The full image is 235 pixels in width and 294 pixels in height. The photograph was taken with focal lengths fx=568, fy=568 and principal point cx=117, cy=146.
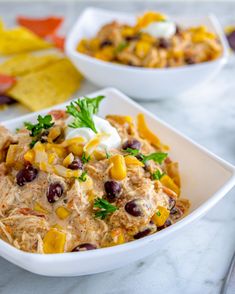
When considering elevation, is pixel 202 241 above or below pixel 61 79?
above

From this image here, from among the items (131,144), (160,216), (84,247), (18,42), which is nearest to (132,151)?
(131,144)

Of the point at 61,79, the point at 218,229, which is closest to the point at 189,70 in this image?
the point at 61,79

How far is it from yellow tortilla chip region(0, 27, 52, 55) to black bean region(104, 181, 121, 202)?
279 centimetres

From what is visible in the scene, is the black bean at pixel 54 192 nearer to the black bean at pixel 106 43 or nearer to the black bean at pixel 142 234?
the black bean at pixel 142 234

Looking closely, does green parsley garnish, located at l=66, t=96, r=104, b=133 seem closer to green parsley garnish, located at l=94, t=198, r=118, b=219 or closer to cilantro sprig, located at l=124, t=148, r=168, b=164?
cilantro sprig, located at l=124, t=148, r=168, b=164

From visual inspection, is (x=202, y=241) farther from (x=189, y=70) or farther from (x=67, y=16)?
(x=67, y=16)

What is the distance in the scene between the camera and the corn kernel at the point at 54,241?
97.0 inches

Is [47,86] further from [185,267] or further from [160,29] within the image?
[185,267]

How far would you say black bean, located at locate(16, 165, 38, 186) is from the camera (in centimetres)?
270

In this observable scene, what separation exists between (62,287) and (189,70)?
83.6 inches

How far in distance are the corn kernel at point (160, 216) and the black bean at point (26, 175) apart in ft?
1.98

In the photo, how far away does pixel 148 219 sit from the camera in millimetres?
2561

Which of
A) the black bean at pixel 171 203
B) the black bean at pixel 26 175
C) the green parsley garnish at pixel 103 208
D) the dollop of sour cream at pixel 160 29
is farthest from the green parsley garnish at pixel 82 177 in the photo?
the dollop of sour cream at pixel 160 29

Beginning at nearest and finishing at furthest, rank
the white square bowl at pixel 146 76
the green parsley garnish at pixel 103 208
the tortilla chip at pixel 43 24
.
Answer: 1. the green parsley garnish at pixel 103 208
2. the white square bowl at pixel 146 76
3. the tortilla chip at pixel 43 24
